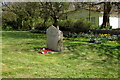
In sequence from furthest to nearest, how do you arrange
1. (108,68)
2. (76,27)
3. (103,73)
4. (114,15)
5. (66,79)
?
(114,15) → (76,27) → (108,68) → (103,73) → (66,79)

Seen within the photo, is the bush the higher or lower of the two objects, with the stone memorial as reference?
higher

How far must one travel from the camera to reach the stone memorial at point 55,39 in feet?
33.4

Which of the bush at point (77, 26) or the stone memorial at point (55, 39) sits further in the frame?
the bush at point (77, 26)

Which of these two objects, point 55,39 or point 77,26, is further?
point 77,26

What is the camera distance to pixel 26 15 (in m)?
38.7

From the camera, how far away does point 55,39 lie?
10.3m

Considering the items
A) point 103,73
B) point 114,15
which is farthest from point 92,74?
point 114,15

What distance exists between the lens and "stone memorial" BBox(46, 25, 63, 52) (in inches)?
401

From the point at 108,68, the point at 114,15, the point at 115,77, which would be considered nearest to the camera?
the point at 115,77

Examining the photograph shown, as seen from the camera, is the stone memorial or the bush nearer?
the stone memorial

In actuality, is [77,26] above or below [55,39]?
above

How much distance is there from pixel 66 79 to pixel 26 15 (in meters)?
35.2

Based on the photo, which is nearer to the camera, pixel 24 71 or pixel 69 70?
pixel 24 71

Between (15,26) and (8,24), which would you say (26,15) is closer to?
(15,26)
